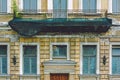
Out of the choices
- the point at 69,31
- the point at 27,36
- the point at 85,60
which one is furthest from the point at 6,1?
the point at 85,60

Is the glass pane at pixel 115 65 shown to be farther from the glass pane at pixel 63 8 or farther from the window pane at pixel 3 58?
the window pane at pixel 3 58

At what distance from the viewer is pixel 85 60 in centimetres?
1991

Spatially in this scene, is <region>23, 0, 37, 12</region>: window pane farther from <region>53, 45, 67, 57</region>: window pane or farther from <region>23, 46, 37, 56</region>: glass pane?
<region>53, 45, 67, 57</region>: window pane

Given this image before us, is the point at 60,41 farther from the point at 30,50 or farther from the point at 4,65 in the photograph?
the point at 4,65

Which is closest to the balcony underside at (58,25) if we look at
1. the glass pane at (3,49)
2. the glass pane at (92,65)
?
the glass pane at (3,49)

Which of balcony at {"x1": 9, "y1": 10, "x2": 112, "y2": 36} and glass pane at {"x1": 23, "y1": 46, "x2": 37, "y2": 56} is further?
glass pane at {"x1": 23, "y1": 46, "x2": 37, "y2": 56}

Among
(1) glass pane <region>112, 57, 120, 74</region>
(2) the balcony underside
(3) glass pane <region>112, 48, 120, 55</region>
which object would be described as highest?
(2) the balcony underside

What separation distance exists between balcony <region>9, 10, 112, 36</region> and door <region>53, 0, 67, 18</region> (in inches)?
9.6

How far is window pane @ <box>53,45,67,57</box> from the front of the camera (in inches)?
779

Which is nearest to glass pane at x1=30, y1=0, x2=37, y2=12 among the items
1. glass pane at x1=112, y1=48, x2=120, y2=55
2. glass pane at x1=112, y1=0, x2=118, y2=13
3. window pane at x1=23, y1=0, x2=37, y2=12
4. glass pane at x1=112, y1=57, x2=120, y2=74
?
window pane at x1=23, y1=0, x2=37, y2=12

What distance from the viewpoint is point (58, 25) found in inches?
763

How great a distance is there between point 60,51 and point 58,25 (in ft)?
4.18

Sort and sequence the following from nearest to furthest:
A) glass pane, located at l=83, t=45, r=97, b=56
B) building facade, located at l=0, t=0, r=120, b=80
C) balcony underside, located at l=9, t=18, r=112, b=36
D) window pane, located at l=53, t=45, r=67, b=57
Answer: balcony underside, located at l=9, t=18, r=112, b=36
building facade, located at l=0, t=0, r=120, b=80
window pane, located at l=53, t=45, r=67, b=57
glass pane, located at l=83, t=45, r=97, b=56

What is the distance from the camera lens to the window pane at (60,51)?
19797 millimetres
